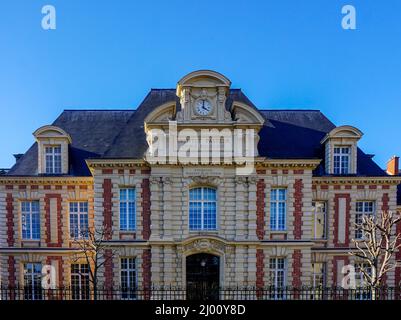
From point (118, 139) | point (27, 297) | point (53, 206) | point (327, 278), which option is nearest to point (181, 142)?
point (118, 139)

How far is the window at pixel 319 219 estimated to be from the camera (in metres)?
15.3

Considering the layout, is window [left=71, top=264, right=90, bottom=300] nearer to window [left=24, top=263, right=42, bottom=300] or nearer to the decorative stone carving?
window [left=24, top=263, right=42, bottom=300]

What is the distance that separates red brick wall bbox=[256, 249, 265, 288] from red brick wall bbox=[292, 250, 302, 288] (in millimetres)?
1669

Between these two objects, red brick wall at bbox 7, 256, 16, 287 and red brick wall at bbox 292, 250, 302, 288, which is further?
red brick wall at bbox 7, 256, 16, 287

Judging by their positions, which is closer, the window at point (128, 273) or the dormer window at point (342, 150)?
the window at point (128, 273)

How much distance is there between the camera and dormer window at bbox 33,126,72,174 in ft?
49.5

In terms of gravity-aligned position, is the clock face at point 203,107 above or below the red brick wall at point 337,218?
above

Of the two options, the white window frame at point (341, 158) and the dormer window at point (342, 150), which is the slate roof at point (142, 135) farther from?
the white window frame at point (341, 158)

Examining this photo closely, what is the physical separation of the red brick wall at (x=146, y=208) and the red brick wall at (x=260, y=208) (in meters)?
5.90

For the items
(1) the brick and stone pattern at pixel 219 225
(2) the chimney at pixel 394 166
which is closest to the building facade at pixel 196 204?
(1) the brick and stone pattern at pixel 219 225

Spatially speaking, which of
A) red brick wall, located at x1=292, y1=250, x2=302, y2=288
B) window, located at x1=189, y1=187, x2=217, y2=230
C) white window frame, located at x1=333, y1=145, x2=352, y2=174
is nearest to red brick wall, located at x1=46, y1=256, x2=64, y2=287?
window, located at x1=189, y1=187, x2=217, y2=230

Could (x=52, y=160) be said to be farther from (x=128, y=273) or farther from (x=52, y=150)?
(x=128, y=273)

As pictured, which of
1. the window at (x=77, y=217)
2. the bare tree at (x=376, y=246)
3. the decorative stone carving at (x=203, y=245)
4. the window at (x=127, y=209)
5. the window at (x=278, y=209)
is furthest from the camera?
the window at (x=77, y=217)

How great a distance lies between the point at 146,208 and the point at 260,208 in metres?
6.17
